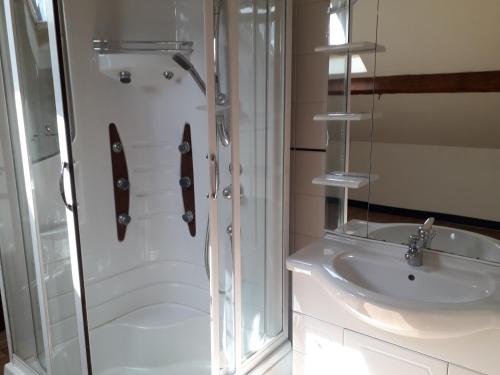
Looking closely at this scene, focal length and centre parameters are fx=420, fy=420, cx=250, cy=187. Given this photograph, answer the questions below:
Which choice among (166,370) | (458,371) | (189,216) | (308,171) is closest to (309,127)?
(308,171)

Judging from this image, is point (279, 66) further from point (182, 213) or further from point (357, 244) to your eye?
point (182, 213)

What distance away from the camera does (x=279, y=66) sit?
1758 mm

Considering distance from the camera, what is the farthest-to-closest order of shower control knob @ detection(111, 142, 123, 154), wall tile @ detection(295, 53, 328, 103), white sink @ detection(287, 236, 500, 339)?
shower control knob @ detection(111, 142, 123, 154) → wall tile @ detection(295, 53, 328, 103) → white sink @ detection(287, 236, 500, 339)

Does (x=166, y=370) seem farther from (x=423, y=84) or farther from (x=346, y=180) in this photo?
(x=423, y=84)

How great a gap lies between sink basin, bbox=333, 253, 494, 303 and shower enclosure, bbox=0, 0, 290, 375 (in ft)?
1.35

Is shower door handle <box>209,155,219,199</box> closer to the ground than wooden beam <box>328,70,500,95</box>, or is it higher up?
closer to the ground

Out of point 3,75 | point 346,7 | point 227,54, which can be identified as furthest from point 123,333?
point 346,7

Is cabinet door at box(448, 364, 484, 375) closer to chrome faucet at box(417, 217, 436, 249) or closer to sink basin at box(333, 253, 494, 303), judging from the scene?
sink basin at box(333, 253, 494, 303)

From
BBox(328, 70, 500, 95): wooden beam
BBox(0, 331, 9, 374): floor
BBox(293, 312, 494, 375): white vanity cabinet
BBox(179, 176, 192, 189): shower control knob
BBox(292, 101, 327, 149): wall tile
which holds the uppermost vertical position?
BBox(328, 70, 500, 95): wooden beam

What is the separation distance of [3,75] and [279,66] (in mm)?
1116

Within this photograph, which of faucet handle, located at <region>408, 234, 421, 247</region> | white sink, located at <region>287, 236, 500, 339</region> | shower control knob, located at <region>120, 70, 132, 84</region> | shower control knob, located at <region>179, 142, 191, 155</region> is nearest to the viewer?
white sink, located at <region>287, 236, 500, 339</region>

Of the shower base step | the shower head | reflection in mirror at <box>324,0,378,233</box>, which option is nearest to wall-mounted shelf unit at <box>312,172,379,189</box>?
reflection in mirror at <box>324,0,378,233</box>

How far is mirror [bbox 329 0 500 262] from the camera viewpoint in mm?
1432

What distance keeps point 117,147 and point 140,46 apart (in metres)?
0.51
